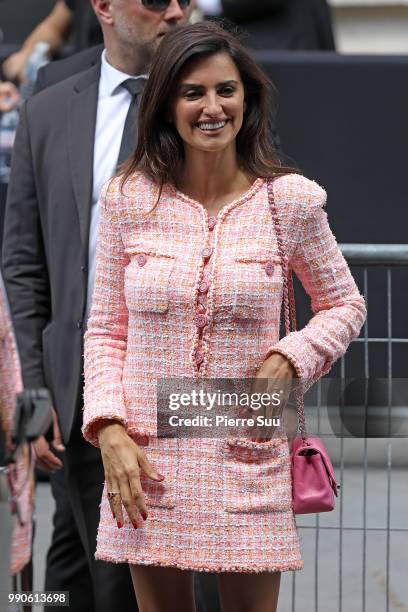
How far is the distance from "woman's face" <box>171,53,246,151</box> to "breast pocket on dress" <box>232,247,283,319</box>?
12.2 inches

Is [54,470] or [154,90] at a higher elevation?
[154,90]

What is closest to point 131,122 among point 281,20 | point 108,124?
point 108,124

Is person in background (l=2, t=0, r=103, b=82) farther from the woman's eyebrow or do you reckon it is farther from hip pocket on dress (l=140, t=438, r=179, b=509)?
hip pocket on dress (l=140, t=438, r=179, b=509)

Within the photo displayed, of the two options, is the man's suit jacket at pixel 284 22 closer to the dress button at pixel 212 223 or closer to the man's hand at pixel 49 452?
the man's hand at pixel 49 452

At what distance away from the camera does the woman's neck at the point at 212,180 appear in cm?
411

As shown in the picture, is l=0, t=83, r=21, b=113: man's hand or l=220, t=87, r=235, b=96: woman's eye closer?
l=220, t=87, r=235, b=96: woman's eye

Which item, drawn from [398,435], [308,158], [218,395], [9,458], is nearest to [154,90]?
[218,395]

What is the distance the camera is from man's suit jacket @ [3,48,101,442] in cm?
494

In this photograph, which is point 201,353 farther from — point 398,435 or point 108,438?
point 398,435

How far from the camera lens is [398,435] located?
569 cm

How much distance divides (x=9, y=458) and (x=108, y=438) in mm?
505

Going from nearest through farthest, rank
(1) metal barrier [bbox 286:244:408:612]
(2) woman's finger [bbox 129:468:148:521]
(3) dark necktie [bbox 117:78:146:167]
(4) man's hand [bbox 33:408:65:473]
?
(2) woman's finger [bbox 129:468:148:521] → (4) man's hand [bbox 33:408:65:473] → (3) dark necktie [bbox 117:78:146:167] → (1) metal barrier [bbox 286:244:408:612]

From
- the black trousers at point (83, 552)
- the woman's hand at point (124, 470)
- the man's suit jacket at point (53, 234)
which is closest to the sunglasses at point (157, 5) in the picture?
the man's suit jacket at point (53, 234)

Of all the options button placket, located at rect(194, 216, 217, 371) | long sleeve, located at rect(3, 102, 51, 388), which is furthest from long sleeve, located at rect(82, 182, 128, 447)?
long sleeve, located at rect(3, 102, 51, 388)
